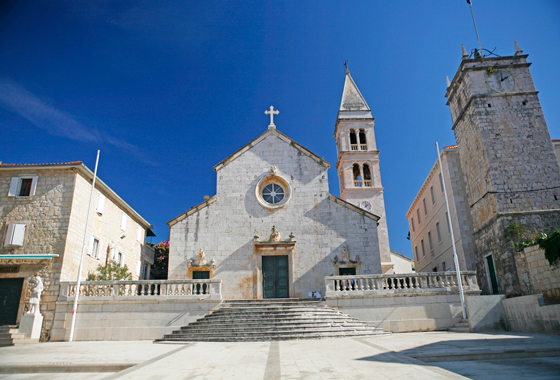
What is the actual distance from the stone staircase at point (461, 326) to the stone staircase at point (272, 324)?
10.6ft

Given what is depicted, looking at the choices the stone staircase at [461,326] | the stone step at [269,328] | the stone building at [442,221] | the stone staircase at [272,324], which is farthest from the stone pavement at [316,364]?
the stone building at [442,221]

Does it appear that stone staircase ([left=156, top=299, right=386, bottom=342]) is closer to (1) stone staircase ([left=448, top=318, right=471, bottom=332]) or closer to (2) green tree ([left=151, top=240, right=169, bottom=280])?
(1) stone staircase ([left=448, top=318, right=471, bottom=332])

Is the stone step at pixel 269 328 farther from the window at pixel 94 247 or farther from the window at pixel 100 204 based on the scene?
the window at pixel 100 204

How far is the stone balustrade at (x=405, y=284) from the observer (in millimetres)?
15806

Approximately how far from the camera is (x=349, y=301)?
15820 mm

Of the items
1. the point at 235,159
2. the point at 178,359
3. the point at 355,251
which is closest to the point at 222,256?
the point at 235,159

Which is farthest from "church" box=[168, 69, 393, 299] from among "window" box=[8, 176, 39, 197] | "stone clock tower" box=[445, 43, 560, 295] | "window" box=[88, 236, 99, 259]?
"window" box=[8, 176, 39, 197]

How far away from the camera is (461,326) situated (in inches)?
587

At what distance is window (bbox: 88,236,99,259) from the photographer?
19.0 meters

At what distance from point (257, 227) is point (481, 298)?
11125 millimetres

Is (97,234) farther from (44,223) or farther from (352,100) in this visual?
(352,100)

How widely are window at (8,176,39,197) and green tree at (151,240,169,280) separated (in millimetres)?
13413

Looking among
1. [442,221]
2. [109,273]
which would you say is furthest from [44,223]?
[442,221]

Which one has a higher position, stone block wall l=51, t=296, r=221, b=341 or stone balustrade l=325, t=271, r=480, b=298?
stone balustrade l=325, t=271, r=480, b=298
